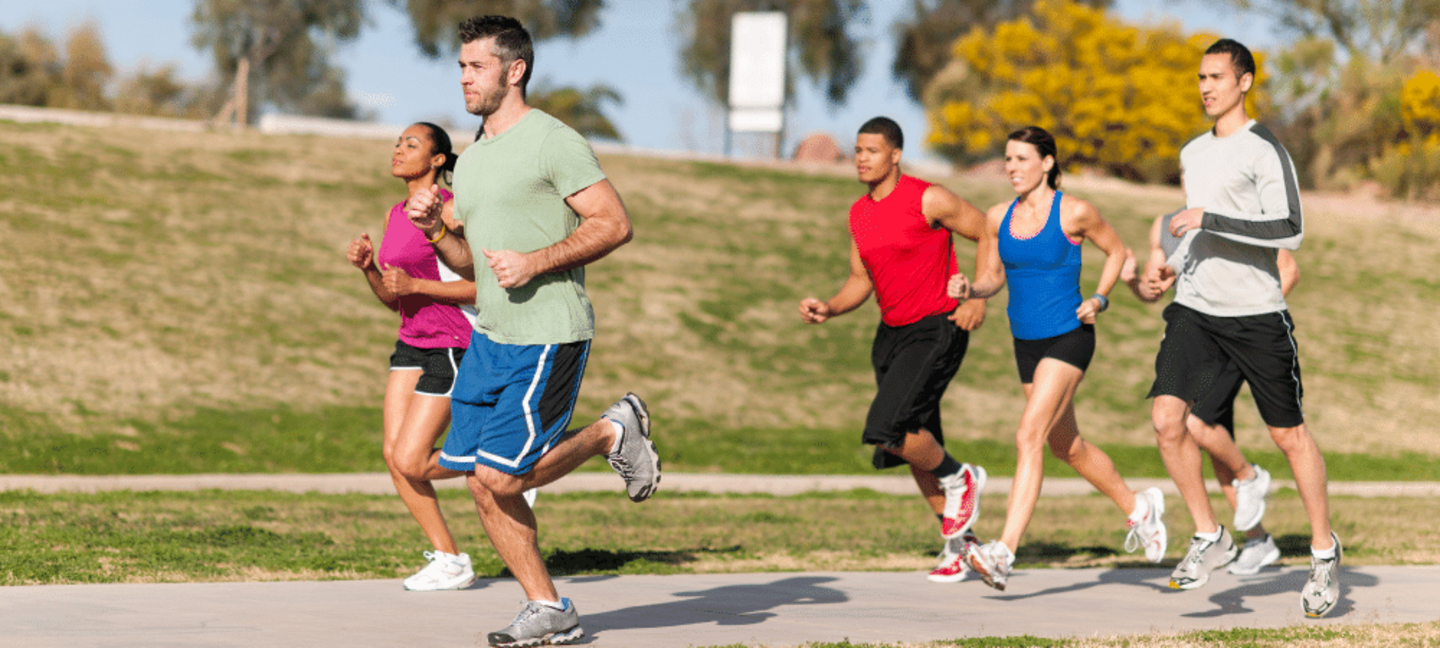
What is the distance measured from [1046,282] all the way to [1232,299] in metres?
0.84

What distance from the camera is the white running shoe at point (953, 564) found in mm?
6895

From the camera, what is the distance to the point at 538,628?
4664mm

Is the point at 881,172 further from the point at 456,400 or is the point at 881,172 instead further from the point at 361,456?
the point at 361,456

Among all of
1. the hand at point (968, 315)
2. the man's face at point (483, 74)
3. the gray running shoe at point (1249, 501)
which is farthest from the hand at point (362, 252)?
the gray running shoe at point (1249, 501)

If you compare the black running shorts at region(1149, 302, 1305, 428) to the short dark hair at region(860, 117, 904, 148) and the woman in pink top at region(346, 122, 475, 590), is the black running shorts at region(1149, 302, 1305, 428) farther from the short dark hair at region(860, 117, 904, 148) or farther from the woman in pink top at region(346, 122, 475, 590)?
the woman in pink top at region(346, 122, 475, 590)

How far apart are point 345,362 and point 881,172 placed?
12739 mm

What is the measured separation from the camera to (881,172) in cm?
703

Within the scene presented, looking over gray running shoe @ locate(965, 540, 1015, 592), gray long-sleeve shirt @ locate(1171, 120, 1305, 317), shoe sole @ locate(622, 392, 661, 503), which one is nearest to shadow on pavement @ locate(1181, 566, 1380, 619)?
gray running shoe @ locate(965, 540, 1015, 592)

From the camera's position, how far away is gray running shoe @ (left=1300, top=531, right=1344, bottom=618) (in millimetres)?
5723

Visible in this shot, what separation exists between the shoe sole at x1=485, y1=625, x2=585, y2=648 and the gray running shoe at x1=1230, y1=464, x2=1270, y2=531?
13.0ft

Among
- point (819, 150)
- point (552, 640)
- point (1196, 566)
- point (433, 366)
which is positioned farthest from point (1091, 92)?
point (552, 640)

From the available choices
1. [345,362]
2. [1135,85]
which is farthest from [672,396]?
[1135,85]

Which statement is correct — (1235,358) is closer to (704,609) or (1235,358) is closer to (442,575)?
(704,609)

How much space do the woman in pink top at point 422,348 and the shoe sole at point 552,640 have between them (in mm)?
1555
